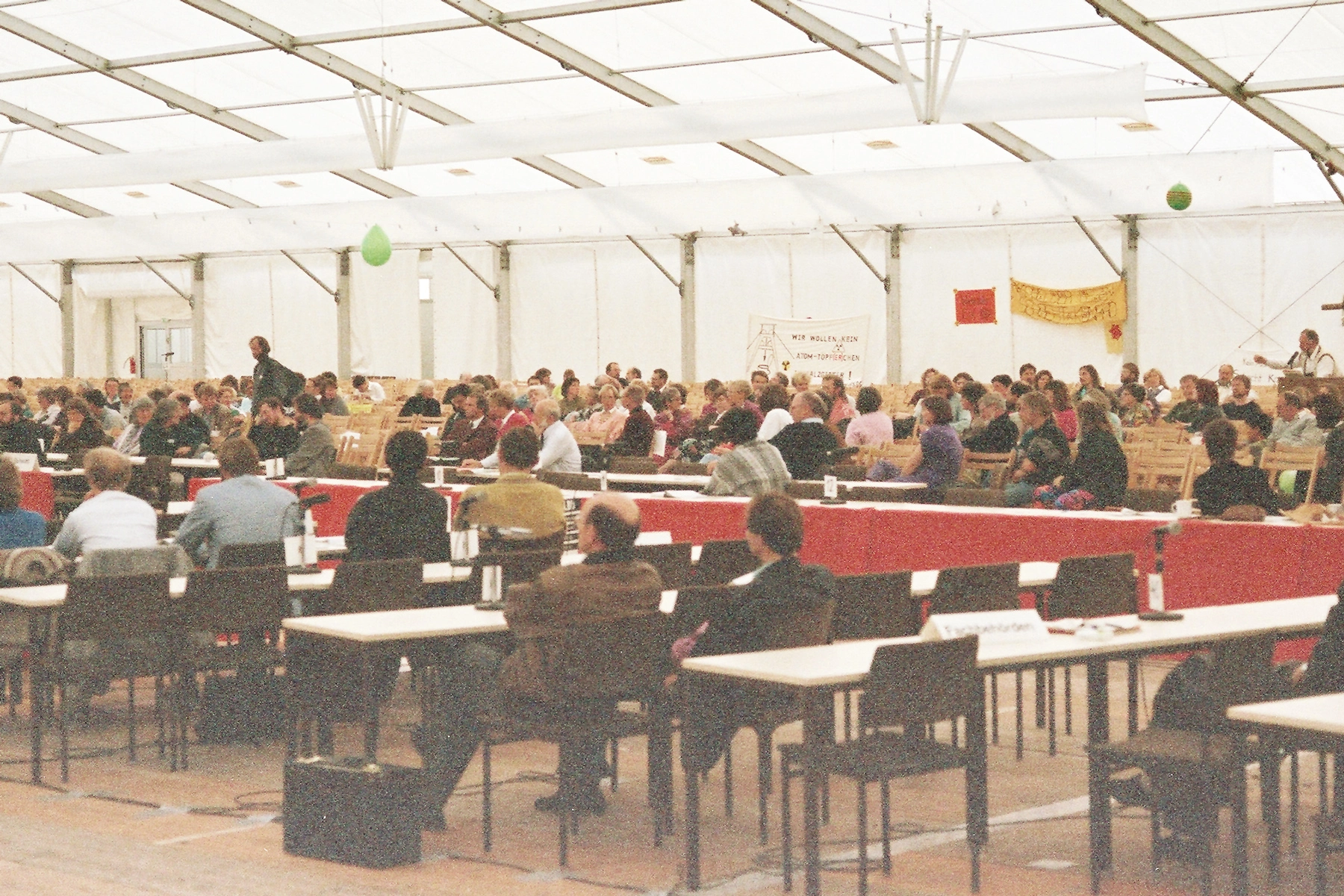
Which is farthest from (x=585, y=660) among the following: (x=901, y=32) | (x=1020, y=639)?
(x=901, y=32)

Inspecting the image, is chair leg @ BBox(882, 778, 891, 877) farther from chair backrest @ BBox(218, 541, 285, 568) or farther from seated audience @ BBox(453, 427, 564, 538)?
chair backrest @ BBox(218, 541, 285, 568)

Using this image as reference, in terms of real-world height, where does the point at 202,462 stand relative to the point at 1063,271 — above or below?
below

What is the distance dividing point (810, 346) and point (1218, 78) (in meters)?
7.52

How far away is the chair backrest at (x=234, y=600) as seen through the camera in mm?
6215

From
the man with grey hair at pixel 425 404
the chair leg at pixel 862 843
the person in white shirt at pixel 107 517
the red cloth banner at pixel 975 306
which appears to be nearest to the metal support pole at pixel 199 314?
the man with grey hair at pixel 425 404

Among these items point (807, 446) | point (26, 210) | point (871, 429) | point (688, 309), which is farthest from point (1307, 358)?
point (26, 210)

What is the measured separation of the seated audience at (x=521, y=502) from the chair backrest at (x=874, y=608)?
177 centimetres

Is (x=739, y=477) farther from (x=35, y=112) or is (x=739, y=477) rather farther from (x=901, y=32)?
(x=35, y=112)

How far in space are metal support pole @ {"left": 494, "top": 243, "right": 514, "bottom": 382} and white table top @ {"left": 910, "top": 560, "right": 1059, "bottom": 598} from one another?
18.0m

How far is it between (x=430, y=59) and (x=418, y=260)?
7373 millimetres

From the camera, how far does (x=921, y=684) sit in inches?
180

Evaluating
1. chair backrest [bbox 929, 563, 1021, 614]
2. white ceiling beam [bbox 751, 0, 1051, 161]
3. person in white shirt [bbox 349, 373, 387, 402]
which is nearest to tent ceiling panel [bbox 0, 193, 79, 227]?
person in white shirt [bbox 349, 373, 387, 402]

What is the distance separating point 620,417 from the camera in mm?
14500

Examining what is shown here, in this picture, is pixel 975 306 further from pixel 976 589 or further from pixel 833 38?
pixel 976 589
